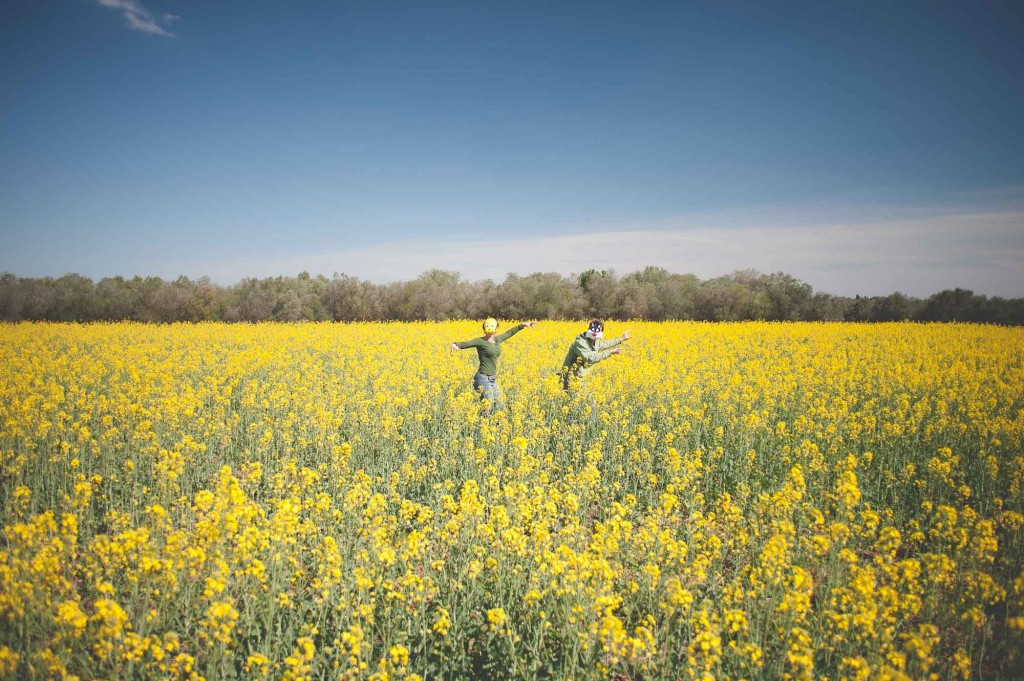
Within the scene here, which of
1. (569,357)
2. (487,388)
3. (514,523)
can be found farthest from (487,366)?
(514,523)

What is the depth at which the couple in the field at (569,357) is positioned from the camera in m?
9.86

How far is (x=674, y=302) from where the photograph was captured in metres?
44.1

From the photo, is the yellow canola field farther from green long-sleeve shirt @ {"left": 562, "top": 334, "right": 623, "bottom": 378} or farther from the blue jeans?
green long-sleeve shirt @ {"left": 562, "top": 334, "right": 623, "bottom": 378}

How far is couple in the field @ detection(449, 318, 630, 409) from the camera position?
986 centimetres

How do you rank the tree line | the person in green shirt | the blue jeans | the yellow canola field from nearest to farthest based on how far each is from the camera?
the yellow canola field < the blue jeans < the person in green shirt < the tree line

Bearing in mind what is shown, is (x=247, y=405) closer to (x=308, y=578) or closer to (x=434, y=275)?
(x=308, y=578)

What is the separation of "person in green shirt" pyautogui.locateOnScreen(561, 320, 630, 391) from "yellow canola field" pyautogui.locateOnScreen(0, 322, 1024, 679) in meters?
0.62

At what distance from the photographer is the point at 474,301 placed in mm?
48000

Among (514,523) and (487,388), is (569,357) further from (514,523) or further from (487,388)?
(514,523)

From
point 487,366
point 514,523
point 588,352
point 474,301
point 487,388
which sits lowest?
point 514,523

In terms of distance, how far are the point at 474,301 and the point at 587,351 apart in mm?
38271

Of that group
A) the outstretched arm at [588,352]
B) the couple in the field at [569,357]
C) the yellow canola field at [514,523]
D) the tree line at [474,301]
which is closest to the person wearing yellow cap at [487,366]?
the couple in the field at [569,357]

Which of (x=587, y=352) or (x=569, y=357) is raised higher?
(x=587, y=352)

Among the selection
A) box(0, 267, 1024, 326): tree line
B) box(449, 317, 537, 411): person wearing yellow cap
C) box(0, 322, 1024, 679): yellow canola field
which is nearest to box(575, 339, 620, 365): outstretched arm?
box(0, 322, 1024, 679): yellow canola field
